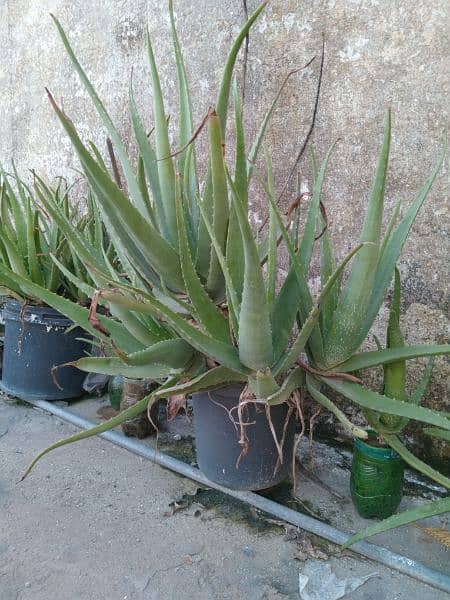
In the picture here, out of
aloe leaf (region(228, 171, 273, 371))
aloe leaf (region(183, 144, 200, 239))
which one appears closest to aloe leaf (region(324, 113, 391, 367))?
aloe leaf (region(228, 171, 273, 371))

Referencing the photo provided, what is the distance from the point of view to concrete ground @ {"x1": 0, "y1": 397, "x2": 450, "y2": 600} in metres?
1.02

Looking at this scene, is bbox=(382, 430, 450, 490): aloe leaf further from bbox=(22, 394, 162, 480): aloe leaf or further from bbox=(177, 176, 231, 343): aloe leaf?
bbox=(22, 394, 162, 480): aloe leaf

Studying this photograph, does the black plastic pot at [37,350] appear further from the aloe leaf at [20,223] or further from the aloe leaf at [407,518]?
the aloe leaf at [407,518]

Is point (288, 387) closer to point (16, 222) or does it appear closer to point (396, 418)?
point (396, 418)

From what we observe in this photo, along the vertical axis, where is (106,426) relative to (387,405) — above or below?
below

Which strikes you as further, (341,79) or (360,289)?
(341,79)

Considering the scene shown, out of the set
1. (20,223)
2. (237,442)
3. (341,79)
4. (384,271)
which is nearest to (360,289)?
(384,271)

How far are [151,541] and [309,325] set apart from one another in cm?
64

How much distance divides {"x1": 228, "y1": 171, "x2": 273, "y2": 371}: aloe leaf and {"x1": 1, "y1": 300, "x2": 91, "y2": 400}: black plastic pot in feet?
3.42

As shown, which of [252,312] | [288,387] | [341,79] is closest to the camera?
[252,312]

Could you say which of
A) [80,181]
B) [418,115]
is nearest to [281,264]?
[418,115]

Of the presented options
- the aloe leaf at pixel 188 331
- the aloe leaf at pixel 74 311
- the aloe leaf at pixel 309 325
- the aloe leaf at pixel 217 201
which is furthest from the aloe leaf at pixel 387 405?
the aloe leaf at pixel 74 311

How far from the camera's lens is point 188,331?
0.96m

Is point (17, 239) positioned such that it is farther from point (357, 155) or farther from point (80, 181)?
point (357, 155)
